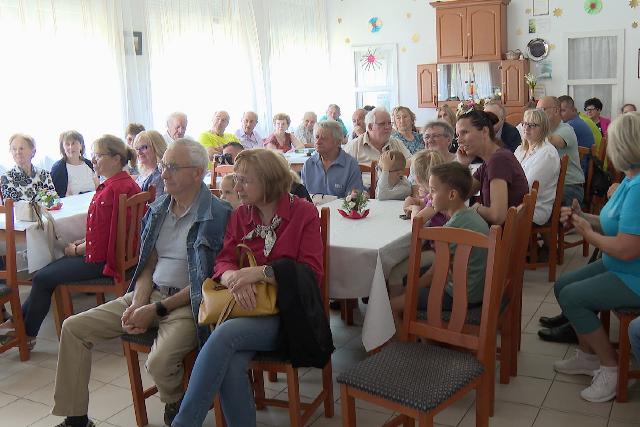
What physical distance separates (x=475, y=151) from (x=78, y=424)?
2.19 m

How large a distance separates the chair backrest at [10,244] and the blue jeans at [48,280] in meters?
0.13

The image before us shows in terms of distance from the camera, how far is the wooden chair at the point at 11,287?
3055mm

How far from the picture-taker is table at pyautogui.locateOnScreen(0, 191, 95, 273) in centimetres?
331

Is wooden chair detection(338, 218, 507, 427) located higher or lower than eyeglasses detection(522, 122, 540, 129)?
lower

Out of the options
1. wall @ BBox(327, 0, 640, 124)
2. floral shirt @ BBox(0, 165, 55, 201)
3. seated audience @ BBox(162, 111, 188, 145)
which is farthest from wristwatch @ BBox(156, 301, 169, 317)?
wall @ BBox(327, 0, 640, 124)

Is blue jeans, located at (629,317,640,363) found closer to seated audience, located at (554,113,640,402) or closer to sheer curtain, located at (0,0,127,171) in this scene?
seated audience, located at (554,113,640,402)

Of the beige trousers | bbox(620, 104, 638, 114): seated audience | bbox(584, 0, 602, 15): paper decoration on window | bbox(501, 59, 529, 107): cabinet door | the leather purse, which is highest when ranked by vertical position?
bbox(584, 0, 602, 15): paper decoration on window

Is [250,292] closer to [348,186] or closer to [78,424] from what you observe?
[78,424]

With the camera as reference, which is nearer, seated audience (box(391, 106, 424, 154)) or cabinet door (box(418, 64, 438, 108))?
seated audience (box(391, 106, 424, 154))

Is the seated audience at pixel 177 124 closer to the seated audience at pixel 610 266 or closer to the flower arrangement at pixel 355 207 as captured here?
the flower arrangement at pixel 355 207

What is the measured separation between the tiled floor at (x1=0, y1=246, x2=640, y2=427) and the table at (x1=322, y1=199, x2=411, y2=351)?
342mm

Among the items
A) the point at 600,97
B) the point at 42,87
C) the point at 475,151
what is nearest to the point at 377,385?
the point at 475,151

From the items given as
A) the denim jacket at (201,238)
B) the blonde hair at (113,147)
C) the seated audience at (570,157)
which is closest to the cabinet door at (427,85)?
the seated audience at (570,157)

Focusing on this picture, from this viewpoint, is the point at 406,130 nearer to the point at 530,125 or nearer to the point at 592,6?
the point at 530,125
